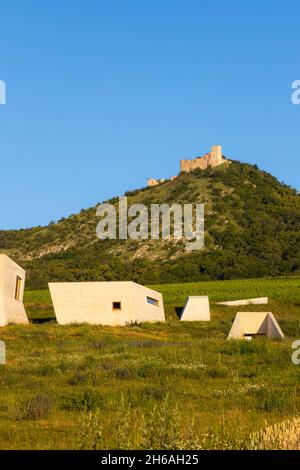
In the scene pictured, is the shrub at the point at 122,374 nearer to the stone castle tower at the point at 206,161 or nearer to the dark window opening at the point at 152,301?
the dark window opening at the point at 152,301

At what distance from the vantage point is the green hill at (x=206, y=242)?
89.2 m

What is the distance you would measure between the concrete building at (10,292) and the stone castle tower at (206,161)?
274 feet

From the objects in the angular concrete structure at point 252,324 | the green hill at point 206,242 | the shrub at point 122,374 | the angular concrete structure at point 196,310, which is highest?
the green hill at point 206,242

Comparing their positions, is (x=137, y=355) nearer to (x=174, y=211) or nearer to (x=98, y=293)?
(x=98, y=293)

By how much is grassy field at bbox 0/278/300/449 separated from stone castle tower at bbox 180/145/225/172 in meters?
89.1

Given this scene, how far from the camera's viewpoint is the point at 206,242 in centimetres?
9762

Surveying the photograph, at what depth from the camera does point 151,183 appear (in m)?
132

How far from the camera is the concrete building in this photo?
3888cm

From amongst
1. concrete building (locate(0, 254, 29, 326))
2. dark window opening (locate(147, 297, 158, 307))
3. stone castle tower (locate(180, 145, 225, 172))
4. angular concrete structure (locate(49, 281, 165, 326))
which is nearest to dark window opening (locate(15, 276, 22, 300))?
concrete building (locate(0, 254, 29, 326))

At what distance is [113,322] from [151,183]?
3480 inches

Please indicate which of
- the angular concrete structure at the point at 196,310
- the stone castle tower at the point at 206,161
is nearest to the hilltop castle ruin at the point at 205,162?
the stone castle tower at the point at 206,161

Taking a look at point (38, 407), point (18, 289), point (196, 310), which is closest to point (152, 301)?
point (196, 310)
